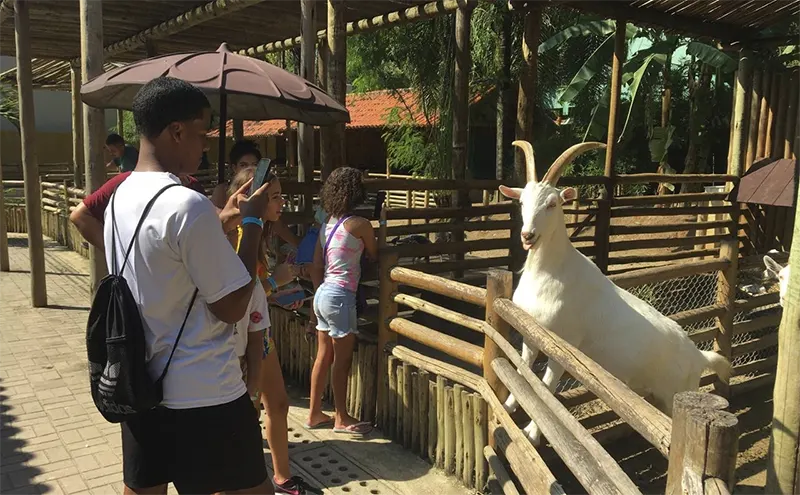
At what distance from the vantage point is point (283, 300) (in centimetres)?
453

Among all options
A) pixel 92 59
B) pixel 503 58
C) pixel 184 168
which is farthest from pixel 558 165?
pixel 503 58

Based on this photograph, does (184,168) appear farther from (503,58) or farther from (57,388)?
(503,58)

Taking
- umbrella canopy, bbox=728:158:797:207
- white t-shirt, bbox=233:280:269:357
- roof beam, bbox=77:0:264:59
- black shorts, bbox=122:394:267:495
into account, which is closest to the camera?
black shorts, bbox=122:394:267:495

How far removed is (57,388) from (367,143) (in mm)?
22029

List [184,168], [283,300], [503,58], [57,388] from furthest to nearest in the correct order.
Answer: [503,58] < [57,388] < [283,300] < [184,168]

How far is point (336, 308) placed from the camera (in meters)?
4.26

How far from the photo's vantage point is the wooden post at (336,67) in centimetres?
585

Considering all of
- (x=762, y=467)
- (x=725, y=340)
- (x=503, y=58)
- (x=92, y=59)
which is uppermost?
(x=503, y=58)

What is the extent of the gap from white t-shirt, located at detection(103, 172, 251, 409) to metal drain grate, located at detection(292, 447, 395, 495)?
1862 mm

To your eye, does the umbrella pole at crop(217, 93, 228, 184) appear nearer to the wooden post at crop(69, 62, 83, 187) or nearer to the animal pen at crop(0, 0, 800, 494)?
the animal pen at crop(0, 0, 800, 494)

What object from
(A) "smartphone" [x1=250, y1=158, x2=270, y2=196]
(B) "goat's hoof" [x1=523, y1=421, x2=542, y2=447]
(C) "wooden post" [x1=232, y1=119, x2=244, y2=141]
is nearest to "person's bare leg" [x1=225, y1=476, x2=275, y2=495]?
(A) "smartphone" [x1=250, y1=158, x2=270, y2=196]

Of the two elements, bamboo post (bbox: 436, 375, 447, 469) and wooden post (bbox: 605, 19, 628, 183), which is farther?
wooden post (bbox: 605, 19, 628, 183)

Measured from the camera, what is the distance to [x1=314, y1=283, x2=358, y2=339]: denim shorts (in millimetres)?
4246

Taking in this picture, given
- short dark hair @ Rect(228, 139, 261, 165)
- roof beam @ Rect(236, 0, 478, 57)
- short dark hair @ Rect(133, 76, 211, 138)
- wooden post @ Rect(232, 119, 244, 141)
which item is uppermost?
roof beam @ Rect(236, 0, 478, 57)
